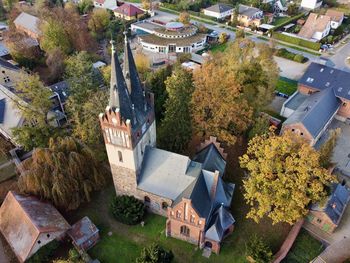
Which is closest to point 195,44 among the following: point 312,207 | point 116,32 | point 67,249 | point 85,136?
point 116,32

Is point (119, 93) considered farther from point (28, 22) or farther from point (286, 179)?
point (28, 22)

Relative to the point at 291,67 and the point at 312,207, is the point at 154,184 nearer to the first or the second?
the point at 312,207

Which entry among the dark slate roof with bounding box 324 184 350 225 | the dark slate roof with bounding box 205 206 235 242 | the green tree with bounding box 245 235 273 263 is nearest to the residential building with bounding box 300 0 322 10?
the dark slate roof with bounding box 324 184 350 225

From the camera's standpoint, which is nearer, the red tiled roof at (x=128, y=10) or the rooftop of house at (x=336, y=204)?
the rooftop of house at (x=336, y=204)

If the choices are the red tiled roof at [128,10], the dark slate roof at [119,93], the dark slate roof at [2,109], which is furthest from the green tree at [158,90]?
the red tiled roof at [128,10]

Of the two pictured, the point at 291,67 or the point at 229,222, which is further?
the point at 291,67

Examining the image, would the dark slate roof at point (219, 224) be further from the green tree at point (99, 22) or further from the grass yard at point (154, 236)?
the green tree at point (99, 22)
